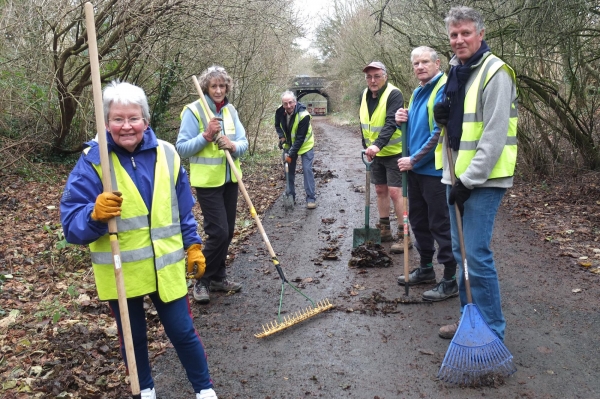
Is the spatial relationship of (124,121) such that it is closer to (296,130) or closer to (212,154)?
(212,154)

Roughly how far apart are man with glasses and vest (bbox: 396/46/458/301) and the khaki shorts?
956 millimetres

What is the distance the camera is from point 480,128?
3418 millimetres

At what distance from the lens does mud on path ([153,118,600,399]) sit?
3.37m

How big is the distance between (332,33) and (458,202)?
2859 cm

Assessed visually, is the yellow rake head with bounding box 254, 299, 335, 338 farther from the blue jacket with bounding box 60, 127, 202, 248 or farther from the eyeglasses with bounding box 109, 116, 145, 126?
the eyeglasses with bounding box 109, 116, 145, 126

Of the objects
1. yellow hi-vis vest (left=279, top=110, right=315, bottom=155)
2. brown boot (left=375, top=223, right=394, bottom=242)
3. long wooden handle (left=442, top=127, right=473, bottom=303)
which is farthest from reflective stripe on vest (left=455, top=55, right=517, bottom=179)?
yellow hi-vis vest (left=279, top=110, right=315, bottom=155)

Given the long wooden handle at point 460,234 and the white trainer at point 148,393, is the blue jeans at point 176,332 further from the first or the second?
the long wooden handle at point 460,234

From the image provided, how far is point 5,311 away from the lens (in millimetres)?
4672

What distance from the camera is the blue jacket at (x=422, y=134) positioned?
4820 millimetres

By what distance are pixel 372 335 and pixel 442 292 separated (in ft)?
3.37

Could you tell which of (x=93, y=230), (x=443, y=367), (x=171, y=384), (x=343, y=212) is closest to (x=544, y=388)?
(x=443, y=367)

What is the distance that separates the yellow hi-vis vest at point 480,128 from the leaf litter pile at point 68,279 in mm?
1471

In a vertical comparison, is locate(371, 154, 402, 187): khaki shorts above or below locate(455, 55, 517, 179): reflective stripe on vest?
below

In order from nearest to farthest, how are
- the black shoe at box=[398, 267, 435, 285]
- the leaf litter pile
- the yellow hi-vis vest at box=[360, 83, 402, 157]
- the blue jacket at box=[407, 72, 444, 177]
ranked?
the leaf litter pile, the blue jacket at box=[407, 72, 444, 177], the black shoe at box=[398, 267, 435, 285], the yellow hi-vis vest at box=[360, 83, 402, 157]
